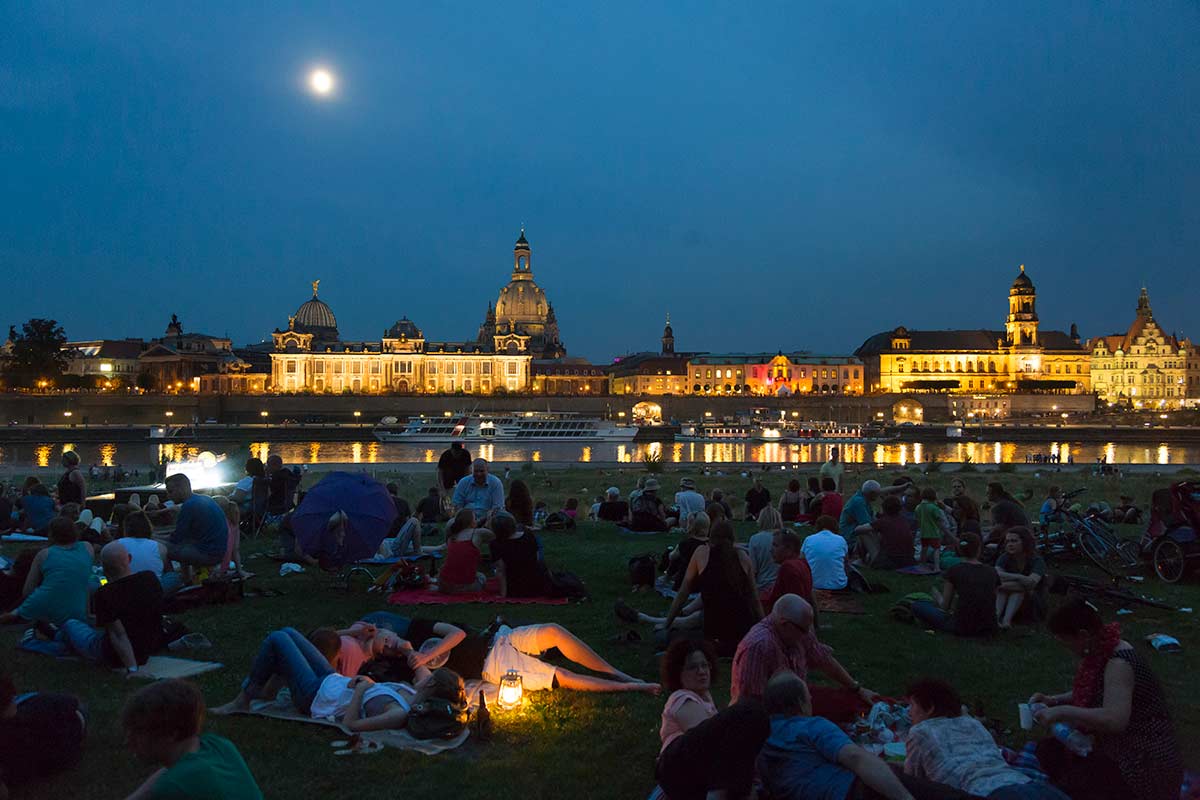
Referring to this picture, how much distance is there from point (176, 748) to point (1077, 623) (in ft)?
11.8

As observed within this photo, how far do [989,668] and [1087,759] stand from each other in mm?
2384

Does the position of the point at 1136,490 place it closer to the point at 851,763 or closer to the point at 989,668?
the point at 989,668

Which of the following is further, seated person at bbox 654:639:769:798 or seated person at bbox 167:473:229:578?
seated person at bbox 167:473:229:578

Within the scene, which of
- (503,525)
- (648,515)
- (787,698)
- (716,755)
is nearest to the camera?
(716,755)

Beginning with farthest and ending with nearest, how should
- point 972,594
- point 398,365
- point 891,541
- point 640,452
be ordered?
1. point 398,365
2. point 640,452
3. point 891,541
4. point 972,594

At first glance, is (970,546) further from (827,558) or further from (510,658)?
(510,658)

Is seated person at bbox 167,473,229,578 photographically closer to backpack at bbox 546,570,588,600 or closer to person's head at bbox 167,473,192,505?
person's head at bbox 167,473,192,505

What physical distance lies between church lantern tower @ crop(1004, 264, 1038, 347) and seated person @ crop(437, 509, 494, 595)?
375 feet

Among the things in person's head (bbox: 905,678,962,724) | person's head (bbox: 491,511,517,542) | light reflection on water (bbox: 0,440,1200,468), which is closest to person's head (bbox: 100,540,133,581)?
person's head (bbox: 491,511,517,542)

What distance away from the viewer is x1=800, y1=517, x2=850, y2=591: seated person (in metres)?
8.50

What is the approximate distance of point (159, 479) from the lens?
19703mm

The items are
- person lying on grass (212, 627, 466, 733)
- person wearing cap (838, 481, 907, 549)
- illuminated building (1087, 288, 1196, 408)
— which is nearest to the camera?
person lying on grass (212, 627, 466, 733)

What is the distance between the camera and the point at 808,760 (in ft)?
12.3

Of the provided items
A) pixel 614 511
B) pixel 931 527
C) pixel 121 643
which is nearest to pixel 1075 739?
pixel 121 643
